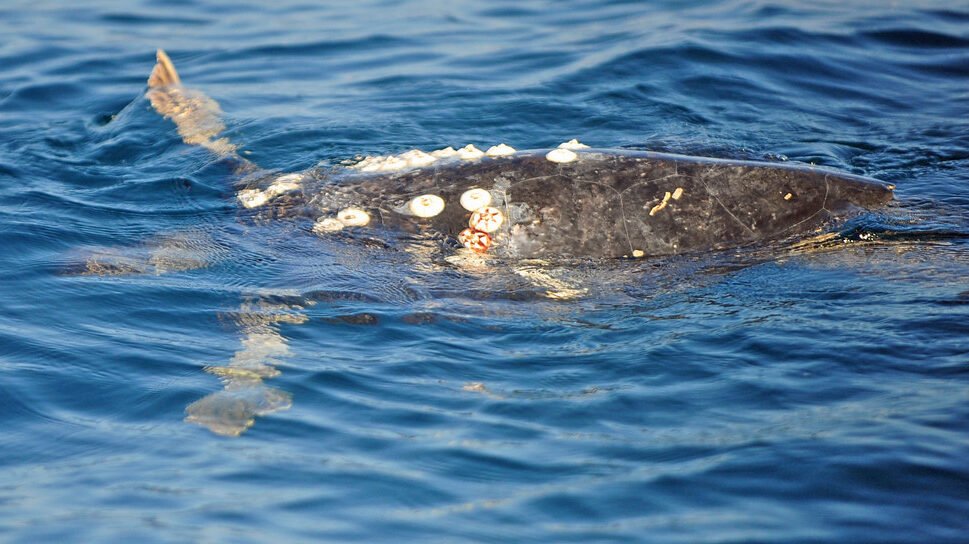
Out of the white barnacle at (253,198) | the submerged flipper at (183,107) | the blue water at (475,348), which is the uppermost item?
the submerged flipper at (183,107)

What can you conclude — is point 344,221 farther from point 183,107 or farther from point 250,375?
point 183,107

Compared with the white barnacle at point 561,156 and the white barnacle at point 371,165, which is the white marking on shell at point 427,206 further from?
the white barnacle at point 561,156

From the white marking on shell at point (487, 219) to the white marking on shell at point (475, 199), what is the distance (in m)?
0.04

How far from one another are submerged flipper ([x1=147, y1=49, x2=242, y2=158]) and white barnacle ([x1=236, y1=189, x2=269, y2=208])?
73.3 inches

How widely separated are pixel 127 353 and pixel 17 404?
679 mm

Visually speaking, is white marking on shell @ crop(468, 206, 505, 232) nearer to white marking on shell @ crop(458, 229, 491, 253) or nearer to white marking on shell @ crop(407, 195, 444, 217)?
white marking on shell @ crop(458, 229, 491, 253)

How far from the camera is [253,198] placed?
285 inches

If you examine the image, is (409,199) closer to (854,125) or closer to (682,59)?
(854,125)

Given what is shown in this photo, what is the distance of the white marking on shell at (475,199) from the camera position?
631 cm

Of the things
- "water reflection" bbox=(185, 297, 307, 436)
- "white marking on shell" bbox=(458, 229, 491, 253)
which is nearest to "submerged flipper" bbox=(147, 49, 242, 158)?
"water reflection" bbox=(185, 297, 307, 436)

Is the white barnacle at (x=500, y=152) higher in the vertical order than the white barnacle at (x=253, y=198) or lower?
lower

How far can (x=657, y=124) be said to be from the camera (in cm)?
939

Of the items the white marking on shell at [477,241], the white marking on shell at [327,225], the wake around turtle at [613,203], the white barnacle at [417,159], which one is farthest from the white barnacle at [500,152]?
the white marking on shell at [327,225]

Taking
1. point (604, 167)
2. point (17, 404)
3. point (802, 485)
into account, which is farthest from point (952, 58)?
point (17, 404)
